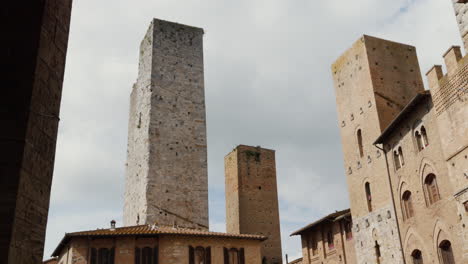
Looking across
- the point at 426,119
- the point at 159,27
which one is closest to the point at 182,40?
the point at 159,27

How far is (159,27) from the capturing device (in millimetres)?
28203

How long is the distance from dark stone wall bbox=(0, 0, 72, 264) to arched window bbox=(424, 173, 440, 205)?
14179mm

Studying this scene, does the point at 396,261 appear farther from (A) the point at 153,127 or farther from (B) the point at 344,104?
(A) the point at 153,127

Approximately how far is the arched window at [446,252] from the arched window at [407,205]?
1.98 meters

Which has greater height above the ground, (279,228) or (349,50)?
(349,50)

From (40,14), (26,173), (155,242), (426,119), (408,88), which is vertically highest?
(408,88)

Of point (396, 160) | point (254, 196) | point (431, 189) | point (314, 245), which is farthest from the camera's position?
point (254, 196)

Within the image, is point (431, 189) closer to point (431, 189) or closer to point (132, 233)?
point (431, 189)

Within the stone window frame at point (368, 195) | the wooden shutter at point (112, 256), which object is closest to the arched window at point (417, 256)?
the stone window frame at point (368, 195)

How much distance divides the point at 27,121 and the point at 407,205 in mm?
16298

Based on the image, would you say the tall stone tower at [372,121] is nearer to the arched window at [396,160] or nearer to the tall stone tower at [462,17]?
the arched window at [396,160]

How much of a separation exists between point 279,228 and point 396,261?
16.4 meters

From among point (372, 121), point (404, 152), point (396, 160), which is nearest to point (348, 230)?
point (372, 121)

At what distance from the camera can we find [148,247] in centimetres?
1905
